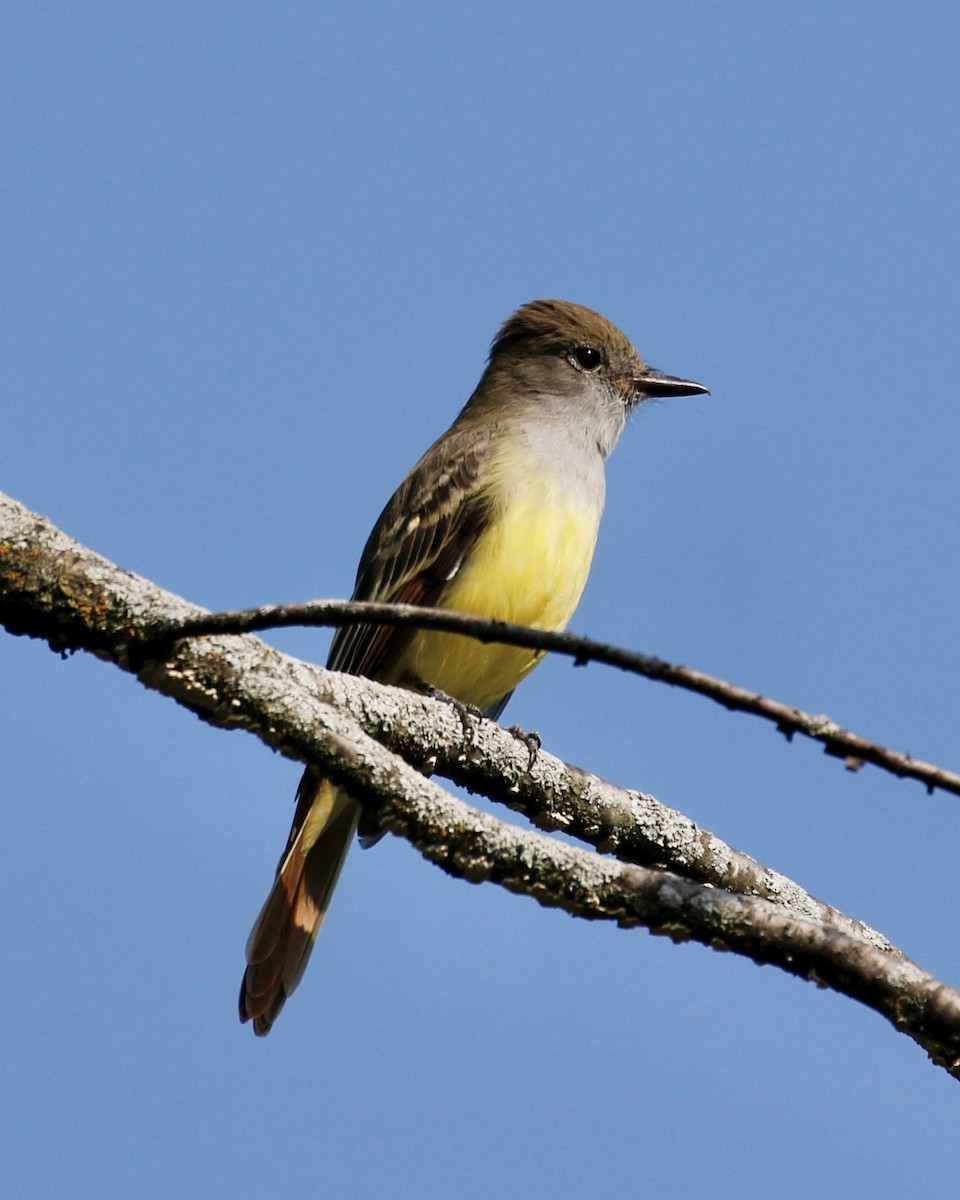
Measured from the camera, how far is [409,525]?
6.97 m

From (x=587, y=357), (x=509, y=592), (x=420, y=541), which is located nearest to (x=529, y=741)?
(x=509, y=592)

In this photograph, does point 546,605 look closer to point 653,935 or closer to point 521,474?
point 521,474

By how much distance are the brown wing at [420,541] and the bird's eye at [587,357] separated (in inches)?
48.7

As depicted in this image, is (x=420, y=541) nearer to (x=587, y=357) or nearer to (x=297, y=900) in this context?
(x=297, y=900)

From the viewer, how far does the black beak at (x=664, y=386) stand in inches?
333

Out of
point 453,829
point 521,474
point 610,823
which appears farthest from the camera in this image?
point 521,474

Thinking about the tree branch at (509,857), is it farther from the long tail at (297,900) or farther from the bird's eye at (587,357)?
the bird's eye at (587,357)

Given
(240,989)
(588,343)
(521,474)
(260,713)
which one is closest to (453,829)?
(260,713)

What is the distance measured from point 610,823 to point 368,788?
168cm

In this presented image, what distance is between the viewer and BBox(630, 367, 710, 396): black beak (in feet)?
27.8

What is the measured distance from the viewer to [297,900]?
6090mm

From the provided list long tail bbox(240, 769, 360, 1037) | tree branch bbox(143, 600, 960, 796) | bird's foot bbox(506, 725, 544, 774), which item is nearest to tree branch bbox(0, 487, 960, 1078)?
tree branch bbox(143, 600, 960, 796)

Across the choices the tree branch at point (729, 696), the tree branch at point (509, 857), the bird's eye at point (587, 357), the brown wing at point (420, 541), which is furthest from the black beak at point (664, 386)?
the tree branch at point (729, 696)

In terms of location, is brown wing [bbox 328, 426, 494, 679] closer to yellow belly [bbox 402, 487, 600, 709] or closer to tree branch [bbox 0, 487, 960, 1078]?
yellow belly [bbox 402, 487, 600, 709]
